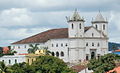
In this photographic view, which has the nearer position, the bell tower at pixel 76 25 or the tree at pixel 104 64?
the tree at pixel 104 64

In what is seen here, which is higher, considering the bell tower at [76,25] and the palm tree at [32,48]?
the bell tower at [76,25]

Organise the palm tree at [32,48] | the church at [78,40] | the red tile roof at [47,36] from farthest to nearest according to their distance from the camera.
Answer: the red tile roof at [47,36] < the palm tree at [32,48] < the church at [78,40]

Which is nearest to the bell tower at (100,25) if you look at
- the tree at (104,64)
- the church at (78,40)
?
the church at (78,40)

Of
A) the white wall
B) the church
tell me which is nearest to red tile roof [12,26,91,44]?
the church

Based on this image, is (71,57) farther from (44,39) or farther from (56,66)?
(56,66)

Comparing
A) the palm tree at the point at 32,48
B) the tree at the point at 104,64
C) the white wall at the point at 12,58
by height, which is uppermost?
the tree at the point at 104,64

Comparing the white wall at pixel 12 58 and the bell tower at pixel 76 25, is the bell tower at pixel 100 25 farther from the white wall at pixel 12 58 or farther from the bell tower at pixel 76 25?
the white wall at pixel 12 58

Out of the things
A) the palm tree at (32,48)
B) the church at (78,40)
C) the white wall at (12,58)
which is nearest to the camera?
the white wall at (12,58)

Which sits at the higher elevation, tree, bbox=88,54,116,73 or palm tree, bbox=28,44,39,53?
tree, bbox=88,54,116,73

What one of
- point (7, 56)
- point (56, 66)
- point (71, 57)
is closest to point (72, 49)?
point (71, 57)

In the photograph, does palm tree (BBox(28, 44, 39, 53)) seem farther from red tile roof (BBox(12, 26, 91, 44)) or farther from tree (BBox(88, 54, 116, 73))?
tree (BBox(88, 54, 116, 73))

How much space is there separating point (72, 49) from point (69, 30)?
425cm

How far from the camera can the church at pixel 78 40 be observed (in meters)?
150

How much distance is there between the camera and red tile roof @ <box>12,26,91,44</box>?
509ft
